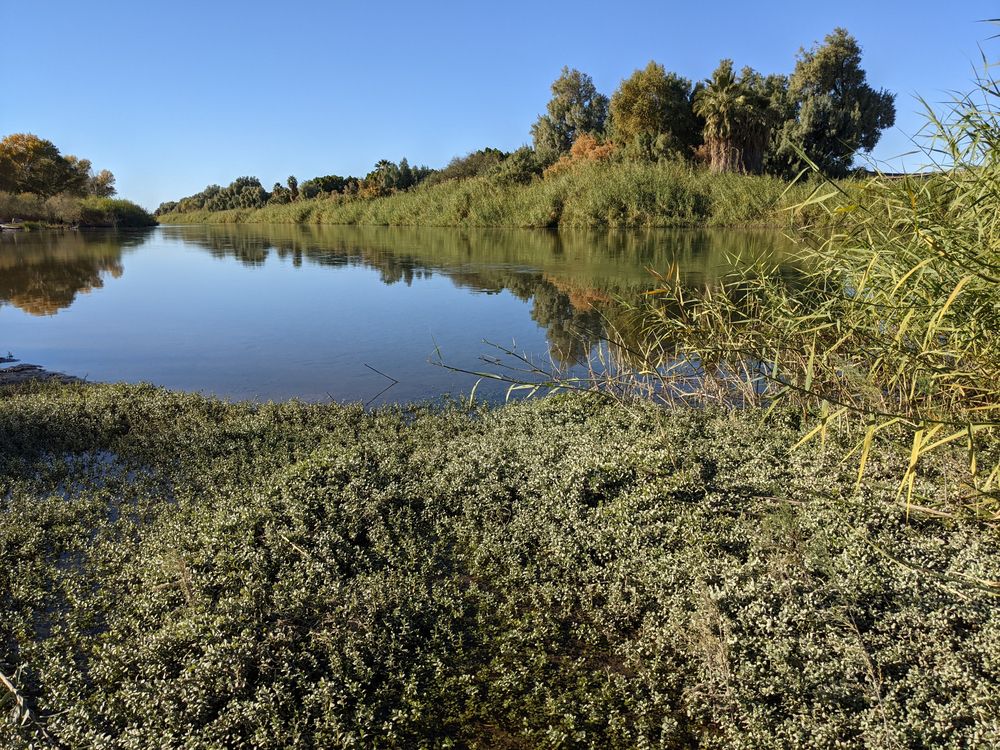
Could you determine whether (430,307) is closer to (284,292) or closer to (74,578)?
(284,292)

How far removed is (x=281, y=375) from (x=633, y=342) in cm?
447

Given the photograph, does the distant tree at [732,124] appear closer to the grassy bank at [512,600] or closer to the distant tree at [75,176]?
the grassy bank at [512,600]

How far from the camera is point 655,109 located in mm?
35531

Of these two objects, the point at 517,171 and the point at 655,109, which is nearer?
the point at 655,109

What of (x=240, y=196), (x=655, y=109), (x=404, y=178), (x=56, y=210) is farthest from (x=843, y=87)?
(x=240, y=196)

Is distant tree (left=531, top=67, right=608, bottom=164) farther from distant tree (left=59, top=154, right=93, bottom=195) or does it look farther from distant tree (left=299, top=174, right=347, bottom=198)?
distant tree (left=59, top=154, right=93, bottom=195)

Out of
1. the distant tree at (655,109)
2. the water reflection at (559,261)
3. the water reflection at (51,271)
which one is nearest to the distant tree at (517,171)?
the distant tree at (655,109)

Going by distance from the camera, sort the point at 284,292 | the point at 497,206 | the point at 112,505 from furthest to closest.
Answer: the point at 497,206 < the point at 284,292 < the point at 112,505

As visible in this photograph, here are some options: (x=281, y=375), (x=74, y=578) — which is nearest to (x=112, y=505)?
(x=74, y=578)

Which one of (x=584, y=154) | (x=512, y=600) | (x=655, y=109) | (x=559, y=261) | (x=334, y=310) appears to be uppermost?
(x=655, y=109)

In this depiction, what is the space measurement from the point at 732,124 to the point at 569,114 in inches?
807

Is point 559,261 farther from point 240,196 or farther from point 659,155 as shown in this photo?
point 240,196

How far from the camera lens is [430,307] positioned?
39.2 feet

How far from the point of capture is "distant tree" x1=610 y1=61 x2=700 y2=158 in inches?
1396
